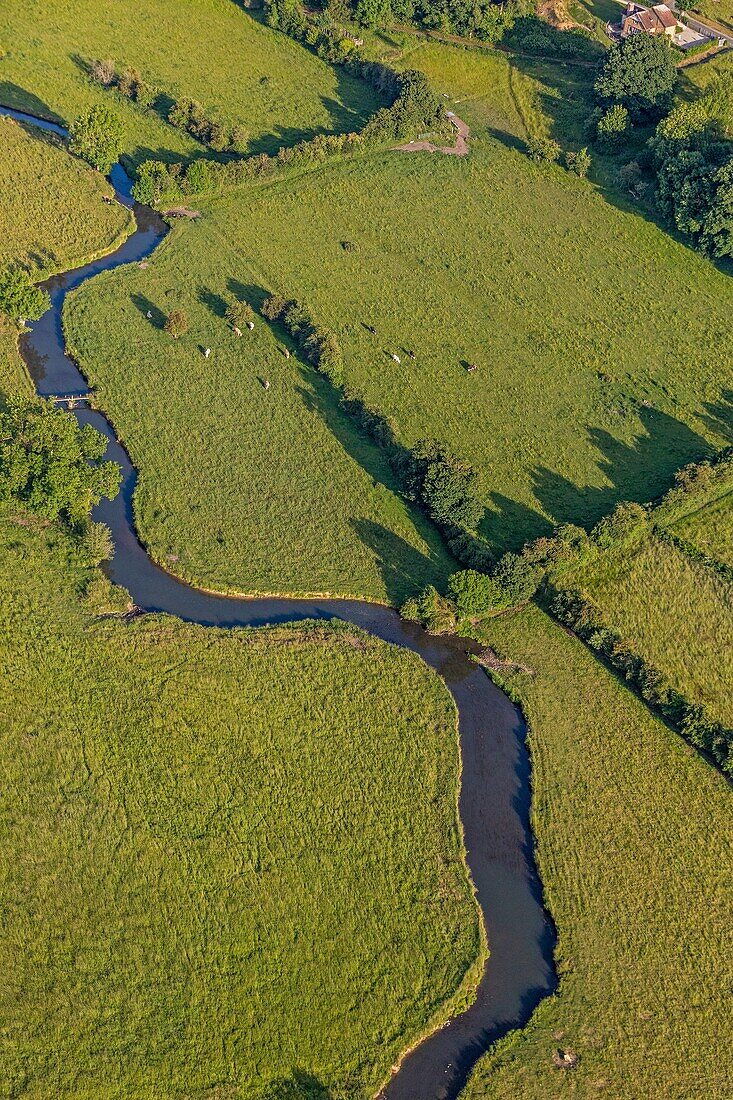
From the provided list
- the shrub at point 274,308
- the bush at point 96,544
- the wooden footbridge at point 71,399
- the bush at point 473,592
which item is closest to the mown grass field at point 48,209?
the wooden footbridge at point 71,399

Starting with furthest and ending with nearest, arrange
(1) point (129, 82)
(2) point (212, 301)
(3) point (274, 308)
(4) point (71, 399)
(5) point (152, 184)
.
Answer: (1) point (129, 82), (5) point (152, 184), (2) point (212, 301), (3) point (274, 308), (4) point (71, 399)

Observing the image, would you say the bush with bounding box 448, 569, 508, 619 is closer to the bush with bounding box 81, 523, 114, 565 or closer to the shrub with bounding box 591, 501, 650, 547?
the shrub with bounding box 591, 501, 650, 547

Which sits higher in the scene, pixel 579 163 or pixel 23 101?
pixel 579 163

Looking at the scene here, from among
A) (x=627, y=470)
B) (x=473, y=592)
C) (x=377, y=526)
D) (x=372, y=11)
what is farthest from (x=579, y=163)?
(x=473, y=592)

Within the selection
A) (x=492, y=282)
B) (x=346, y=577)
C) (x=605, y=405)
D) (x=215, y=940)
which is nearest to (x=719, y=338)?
(x=605, y=405)

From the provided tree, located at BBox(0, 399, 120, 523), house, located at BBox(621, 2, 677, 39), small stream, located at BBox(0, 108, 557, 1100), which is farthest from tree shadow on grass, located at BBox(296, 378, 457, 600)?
house, located at BBox(621, 2, 677, 39)

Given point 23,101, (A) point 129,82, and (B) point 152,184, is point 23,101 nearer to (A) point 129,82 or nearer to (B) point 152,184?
(A) point 129,82

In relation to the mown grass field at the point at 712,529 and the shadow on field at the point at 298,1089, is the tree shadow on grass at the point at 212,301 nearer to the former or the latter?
the mown grass field at the point at 712,529
